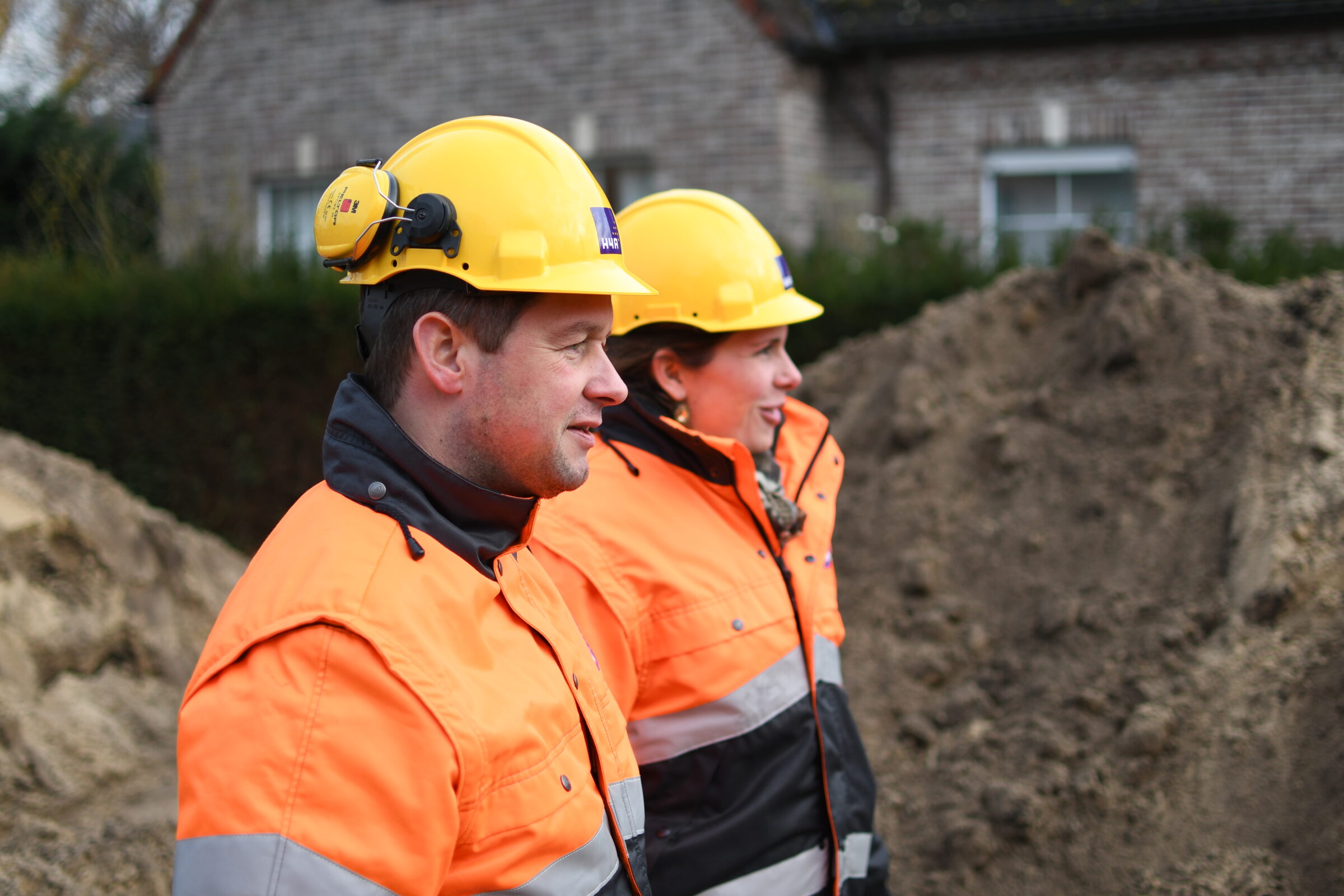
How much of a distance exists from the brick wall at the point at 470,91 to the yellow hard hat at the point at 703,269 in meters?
6.91

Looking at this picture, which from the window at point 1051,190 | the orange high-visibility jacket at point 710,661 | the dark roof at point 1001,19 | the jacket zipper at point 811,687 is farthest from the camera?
the window at point 1051,190

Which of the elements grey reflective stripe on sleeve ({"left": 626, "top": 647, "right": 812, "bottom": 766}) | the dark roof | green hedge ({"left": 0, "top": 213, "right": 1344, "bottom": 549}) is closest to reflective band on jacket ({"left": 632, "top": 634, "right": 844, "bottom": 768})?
grey reflective stripe on sleeve ({"left": 626, "top": 647, "right": 812, "bottom": 766})

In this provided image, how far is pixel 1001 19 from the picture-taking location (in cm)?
909

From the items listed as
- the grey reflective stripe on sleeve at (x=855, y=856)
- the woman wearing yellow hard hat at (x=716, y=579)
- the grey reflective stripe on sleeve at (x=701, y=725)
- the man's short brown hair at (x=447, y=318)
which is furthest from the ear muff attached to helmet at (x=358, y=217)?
the grey reflective stripe on sleeve at (x=855, y=856)

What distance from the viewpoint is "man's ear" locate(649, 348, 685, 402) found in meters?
2.54

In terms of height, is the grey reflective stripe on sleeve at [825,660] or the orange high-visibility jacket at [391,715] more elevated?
the orange high-visibility jacket at [391,715]

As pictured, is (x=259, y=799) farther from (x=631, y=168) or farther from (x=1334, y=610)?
(x=631, y=168)

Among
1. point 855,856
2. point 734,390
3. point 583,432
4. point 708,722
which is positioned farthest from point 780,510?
point 583,432

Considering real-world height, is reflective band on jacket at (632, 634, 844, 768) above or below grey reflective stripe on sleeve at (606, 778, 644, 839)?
below

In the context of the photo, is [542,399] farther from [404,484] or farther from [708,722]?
[708,722]

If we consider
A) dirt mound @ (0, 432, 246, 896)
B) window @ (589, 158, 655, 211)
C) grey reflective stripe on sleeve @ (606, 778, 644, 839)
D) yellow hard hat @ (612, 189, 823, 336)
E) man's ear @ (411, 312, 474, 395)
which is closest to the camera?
man's ear @ (411, 312, 474, 395)

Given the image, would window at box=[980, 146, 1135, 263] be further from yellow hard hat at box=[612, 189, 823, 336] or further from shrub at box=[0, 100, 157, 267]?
shrub at box=[0, 100, 157, 267]

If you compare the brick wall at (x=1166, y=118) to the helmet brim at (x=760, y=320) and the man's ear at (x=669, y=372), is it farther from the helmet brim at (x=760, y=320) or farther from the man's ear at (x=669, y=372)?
the man's ear at (x=669, y=372)

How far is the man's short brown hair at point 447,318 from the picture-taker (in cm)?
159
